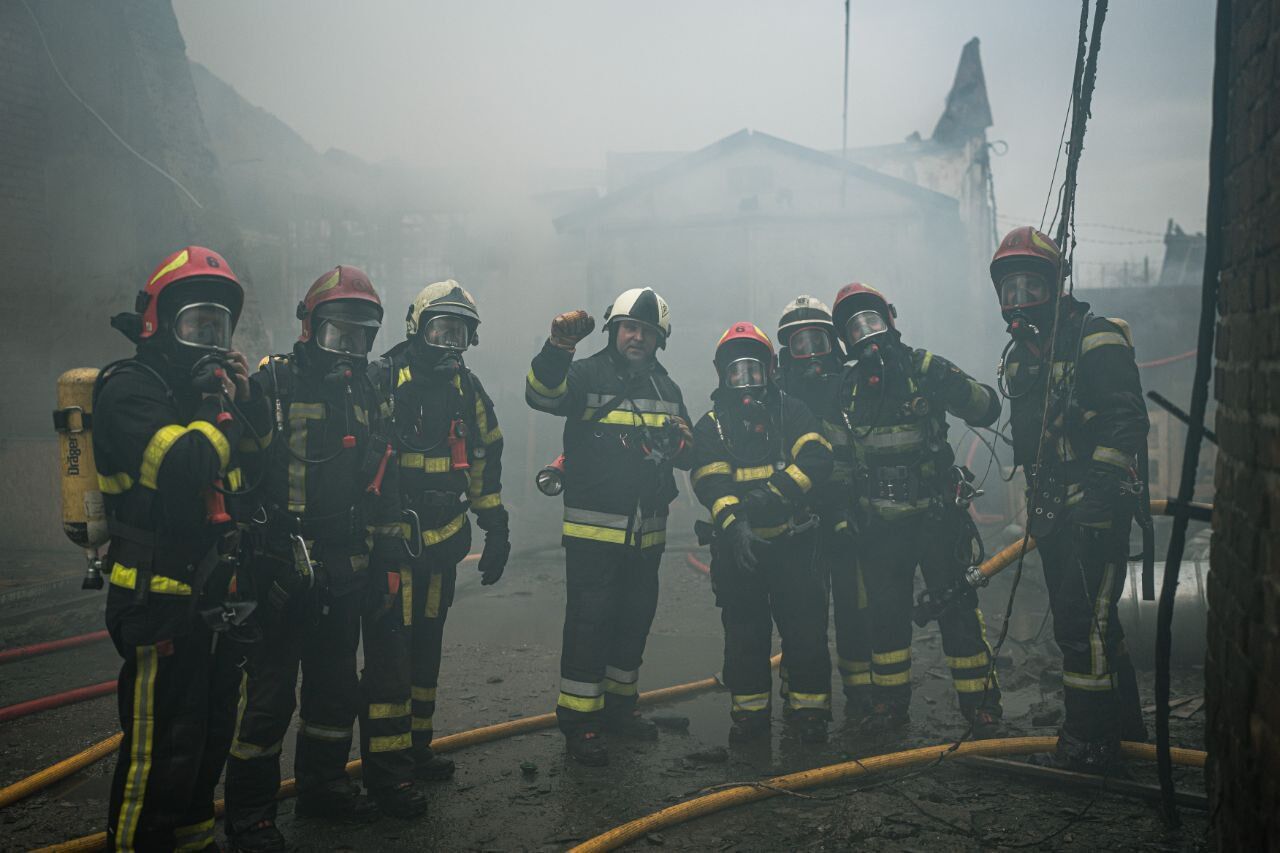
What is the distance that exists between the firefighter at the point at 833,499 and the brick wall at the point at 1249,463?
2.86 metres

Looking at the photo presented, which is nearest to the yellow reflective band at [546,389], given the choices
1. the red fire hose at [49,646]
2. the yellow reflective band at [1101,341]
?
the yellow reflective band at [1101,341]

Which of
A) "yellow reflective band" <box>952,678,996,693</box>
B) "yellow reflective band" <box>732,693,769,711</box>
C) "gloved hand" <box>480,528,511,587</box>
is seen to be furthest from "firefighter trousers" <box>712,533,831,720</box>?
"gloved hand" <box>480,528,511,587</box>

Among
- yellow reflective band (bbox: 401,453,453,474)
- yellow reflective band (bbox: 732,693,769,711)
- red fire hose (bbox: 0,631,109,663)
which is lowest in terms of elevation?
red fire hose (bbox: 0,631,109,663)

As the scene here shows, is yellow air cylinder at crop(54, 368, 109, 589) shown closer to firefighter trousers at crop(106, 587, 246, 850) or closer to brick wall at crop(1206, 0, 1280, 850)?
firefighter trousers at crop(106, 587, 246, 850)

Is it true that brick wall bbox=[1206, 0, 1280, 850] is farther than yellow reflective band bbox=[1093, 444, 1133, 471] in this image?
No

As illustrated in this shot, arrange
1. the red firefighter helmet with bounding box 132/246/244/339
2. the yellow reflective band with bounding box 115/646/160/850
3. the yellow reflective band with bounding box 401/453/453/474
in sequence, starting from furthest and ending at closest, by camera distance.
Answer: the yellow reflective band with bounding box 401/453/453/474 → the red firefighter helmet with bounding box 132/246/244/339 → the yellow reflective band with bounding box 115/646/160/850

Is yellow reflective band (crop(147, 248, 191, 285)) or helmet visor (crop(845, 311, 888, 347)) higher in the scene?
yellow reflective band (crop(147, 248, 191, 285))

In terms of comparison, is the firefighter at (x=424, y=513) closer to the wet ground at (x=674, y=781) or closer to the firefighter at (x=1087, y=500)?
the wet ground at (x=674, y=781)

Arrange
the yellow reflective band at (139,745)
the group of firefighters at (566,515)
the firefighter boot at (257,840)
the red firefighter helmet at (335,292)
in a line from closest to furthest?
the yellow reflective band at (139,745) < the group of firefighters at (566,515) < the firefighter boot at (257,840) < the red firefighter helmet at (335,292)

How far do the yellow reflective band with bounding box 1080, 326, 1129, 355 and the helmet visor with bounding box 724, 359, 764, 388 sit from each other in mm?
1685

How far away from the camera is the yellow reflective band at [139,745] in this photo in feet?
9.68

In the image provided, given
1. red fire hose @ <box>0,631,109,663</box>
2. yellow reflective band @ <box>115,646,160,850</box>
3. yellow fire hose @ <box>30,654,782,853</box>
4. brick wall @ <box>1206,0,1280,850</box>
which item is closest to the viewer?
brick wall @ <box>1206,0,1280,850</box>

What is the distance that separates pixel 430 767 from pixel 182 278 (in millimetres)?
2622

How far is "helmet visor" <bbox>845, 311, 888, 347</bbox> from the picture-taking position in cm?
502
